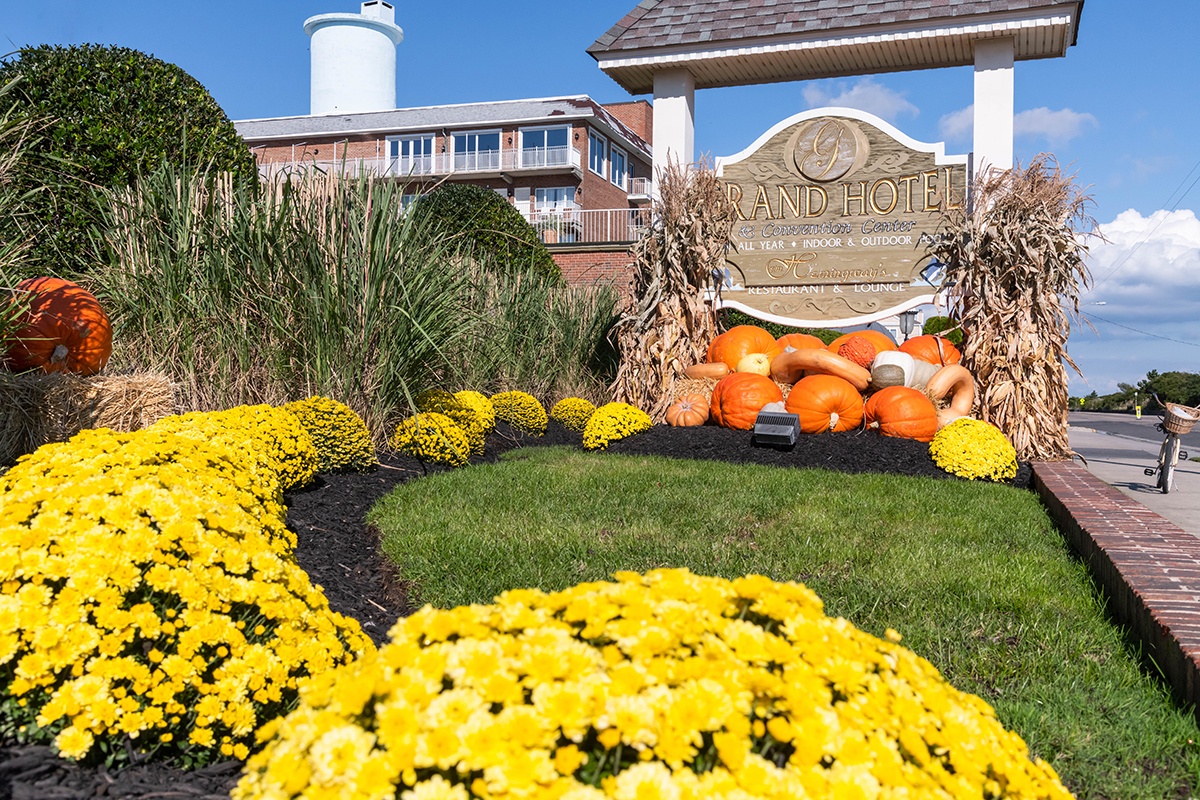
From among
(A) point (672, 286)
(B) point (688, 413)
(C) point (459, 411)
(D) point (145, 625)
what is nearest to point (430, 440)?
(C) point (459, 411)

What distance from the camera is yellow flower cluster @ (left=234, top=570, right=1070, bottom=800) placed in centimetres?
101

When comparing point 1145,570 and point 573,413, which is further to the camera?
point 573,413

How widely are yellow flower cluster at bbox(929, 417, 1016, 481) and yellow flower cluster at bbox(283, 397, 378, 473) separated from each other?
4.54 metres

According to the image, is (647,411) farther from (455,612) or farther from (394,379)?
(455,612)

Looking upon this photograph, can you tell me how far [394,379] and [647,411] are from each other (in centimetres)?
350

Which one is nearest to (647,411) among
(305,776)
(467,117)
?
(305,776)

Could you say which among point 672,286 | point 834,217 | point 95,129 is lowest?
point 672,286

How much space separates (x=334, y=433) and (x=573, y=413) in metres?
4.83

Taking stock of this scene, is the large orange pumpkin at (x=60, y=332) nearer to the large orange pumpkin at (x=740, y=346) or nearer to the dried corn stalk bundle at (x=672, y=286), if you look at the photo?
the dried corn stalk bundle at (x=672, y=286)

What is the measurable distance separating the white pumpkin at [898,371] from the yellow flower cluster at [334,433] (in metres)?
4.87

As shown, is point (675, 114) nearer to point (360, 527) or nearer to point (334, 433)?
point (334, 433)

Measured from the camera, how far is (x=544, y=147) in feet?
126

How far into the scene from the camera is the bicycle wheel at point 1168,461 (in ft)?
21.9

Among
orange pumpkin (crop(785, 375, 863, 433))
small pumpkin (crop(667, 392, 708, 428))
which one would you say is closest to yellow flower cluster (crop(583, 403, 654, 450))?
small pumpkin (crop(667, 392, 708, 428))
